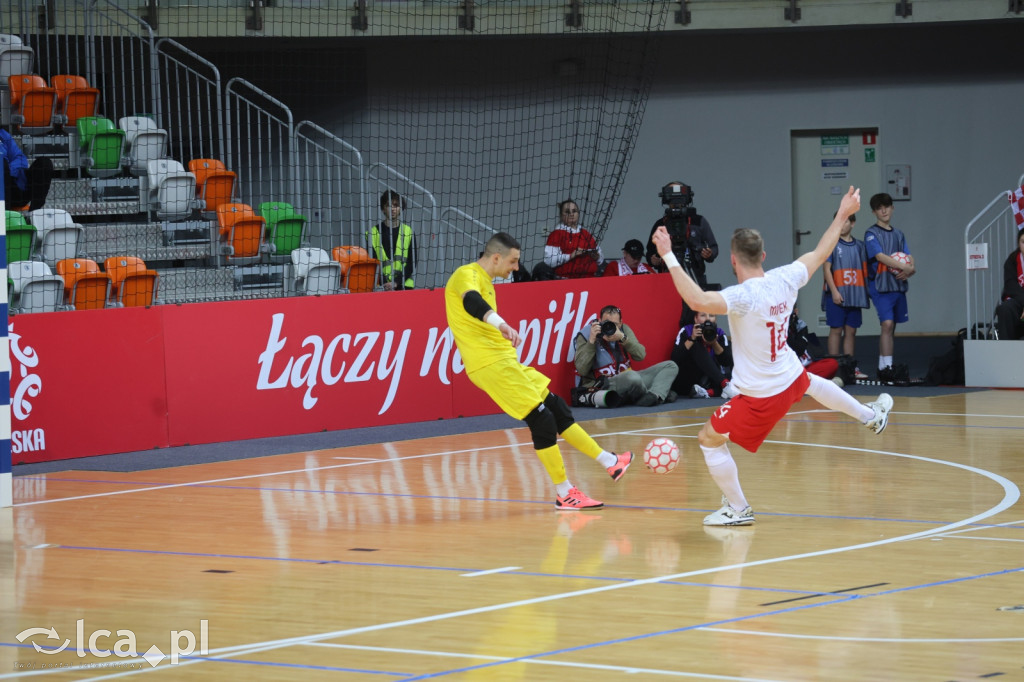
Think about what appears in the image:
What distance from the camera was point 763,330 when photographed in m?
7.79

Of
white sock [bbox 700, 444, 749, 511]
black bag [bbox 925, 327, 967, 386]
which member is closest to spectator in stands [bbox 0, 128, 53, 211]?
white sock [bbox 700, 444, 749, 511]

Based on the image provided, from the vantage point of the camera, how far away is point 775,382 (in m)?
7.84

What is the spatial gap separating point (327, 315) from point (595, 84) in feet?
29.7

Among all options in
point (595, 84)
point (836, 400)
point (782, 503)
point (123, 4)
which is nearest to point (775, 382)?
point (836, 400)

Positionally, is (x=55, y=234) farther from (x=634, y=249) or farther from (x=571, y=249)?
(x=634, y=249)

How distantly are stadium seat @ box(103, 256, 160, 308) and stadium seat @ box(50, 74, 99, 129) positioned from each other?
10.0 ft

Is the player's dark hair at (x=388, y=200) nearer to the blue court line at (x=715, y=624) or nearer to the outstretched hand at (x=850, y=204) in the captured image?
the outstretched hand at (x=850, y=204)

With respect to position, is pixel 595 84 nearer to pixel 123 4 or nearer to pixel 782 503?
pixel 123 4

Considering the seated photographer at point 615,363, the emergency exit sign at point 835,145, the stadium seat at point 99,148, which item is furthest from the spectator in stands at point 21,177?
the emergency exit sign at point 835,145

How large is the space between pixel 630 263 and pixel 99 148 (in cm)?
647

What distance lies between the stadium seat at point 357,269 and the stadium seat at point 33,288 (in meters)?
3.37

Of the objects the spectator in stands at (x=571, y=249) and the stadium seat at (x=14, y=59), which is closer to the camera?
the stadium seat at (x=14, y=59)

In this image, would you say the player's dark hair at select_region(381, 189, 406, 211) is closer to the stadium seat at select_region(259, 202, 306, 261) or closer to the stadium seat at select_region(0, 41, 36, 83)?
the stadium seat at select_region(259, 202, 306, 261)

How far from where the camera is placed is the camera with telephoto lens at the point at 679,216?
16453mm
